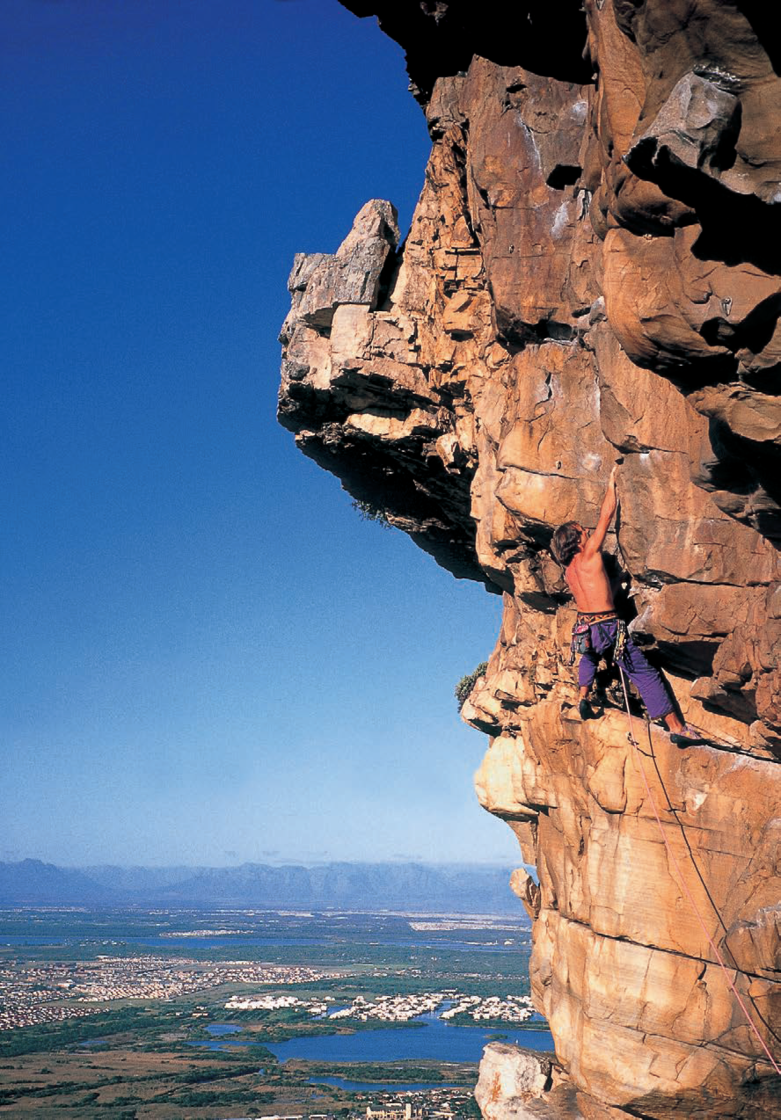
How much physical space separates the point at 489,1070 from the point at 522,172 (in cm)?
1103

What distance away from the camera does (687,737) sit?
9.38 m

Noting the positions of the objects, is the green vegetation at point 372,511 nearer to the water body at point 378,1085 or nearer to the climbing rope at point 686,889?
the climbing rope at point 686,889

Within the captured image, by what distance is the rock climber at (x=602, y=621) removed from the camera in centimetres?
930

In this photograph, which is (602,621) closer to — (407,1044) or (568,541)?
(568,541)

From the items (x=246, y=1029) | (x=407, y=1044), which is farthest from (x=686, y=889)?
(x=246, y=1029)

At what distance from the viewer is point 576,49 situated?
30.3ft

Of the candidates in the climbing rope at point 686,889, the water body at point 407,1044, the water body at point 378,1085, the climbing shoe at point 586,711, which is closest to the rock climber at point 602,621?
the climbing rope at point 686,889

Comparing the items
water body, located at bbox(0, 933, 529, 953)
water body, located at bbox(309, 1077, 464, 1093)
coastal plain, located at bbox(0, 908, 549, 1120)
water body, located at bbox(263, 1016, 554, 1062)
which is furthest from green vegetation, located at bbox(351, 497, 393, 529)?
water body, located at bbox(0, 933, 529, 953)

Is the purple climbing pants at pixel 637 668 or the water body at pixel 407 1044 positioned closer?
the purple climbing pants at pixel 637 668

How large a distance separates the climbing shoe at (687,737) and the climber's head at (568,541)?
1.99 m

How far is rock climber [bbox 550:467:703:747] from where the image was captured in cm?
930

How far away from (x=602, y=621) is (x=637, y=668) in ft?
1.84

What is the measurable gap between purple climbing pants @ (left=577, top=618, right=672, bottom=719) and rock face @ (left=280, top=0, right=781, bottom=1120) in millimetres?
203

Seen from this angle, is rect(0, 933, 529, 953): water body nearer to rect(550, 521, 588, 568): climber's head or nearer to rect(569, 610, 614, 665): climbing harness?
rect(569, 610, 614, 665): climbing harness
